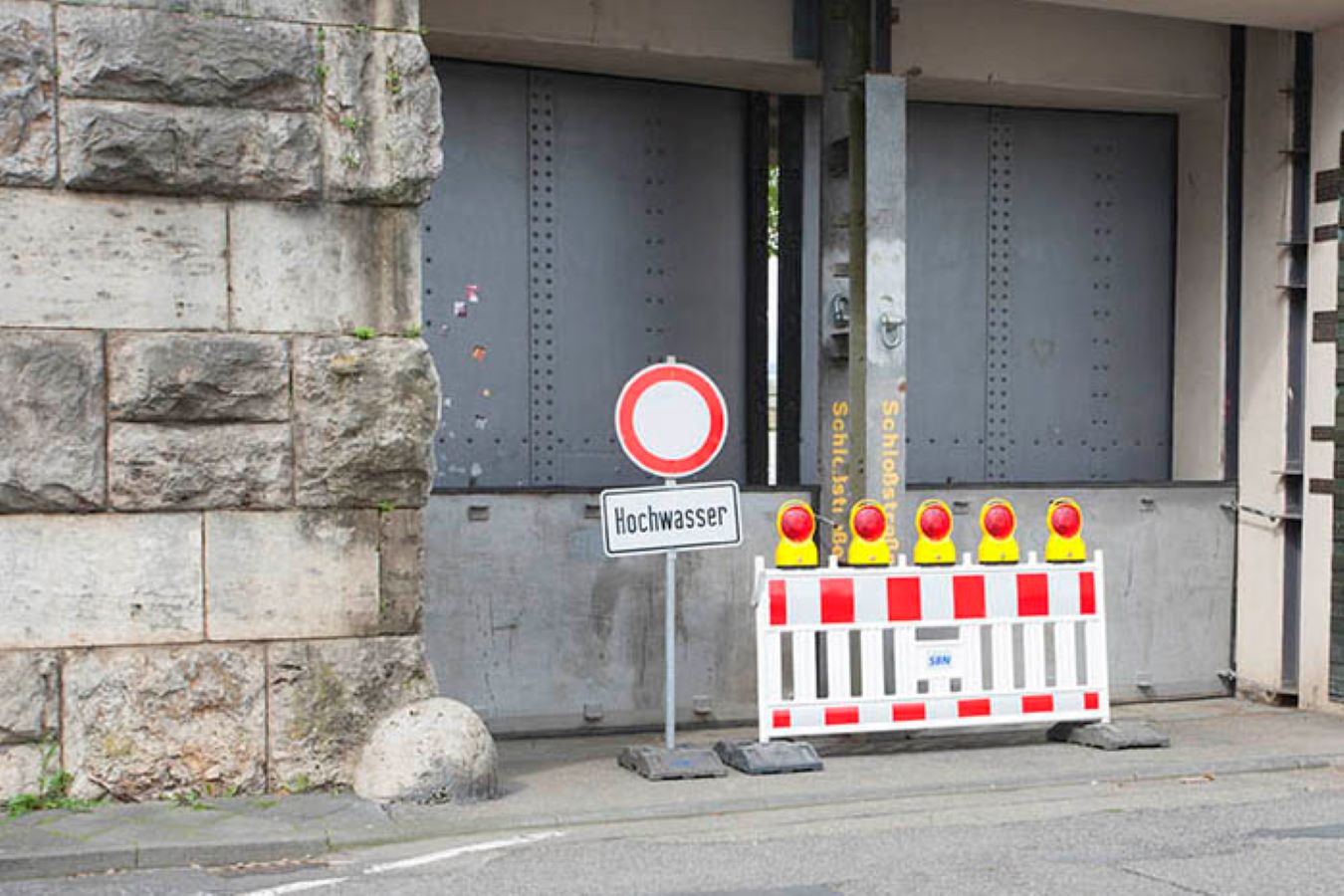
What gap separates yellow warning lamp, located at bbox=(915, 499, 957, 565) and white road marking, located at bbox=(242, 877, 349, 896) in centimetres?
434

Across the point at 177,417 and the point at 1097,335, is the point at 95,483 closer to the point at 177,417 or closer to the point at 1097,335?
the point at 177,417

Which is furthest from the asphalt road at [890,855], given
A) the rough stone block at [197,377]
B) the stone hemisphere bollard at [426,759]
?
the rough stone block at [197,377]

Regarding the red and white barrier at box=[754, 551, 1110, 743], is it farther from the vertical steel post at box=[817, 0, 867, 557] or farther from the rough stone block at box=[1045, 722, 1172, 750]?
the vertical steel post at box=[817, 0, 867, 557]

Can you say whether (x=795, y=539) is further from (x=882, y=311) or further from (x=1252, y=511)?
(x=1252, y=511)

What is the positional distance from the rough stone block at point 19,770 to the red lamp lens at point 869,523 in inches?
182

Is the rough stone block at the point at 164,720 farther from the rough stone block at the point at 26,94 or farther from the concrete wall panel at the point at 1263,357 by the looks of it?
the concrete wall panel at the point at 1263,357

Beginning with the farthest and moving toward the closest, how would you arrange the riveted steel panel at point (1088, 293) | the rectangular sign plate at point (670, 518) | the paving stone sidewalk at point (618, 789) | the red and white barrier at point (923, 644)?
the riveted steel panel at point (1088, 293) → the red and white barrier at point (923, 644) → the rectangular sign plate at point (670, 518) → the paving stone sidewalk at point (618, 789)

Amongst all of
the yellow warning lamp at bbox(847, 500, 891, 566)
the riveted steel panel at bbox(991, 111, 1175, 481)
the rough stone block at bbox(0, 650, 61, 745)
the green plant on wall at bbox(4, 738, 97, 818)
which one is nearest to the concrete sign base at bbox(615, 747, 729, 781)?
the yellow warning lamp at bbox(847, 500, 891, 566)

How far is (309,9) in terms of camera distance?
853 cm

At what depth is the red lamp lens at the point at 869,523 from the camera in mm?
10203

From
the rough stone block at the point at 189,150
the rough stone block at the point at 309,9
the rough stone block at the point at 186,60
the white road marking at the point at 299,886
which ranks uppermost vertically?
the rough stone block at the point at 309,9

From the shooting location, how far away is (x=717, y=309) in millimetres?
12070

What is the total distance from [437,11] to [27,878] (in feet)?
18.6

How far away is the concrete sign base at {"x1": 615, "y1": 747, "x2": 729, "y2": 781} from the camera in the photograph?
933 centimetres
